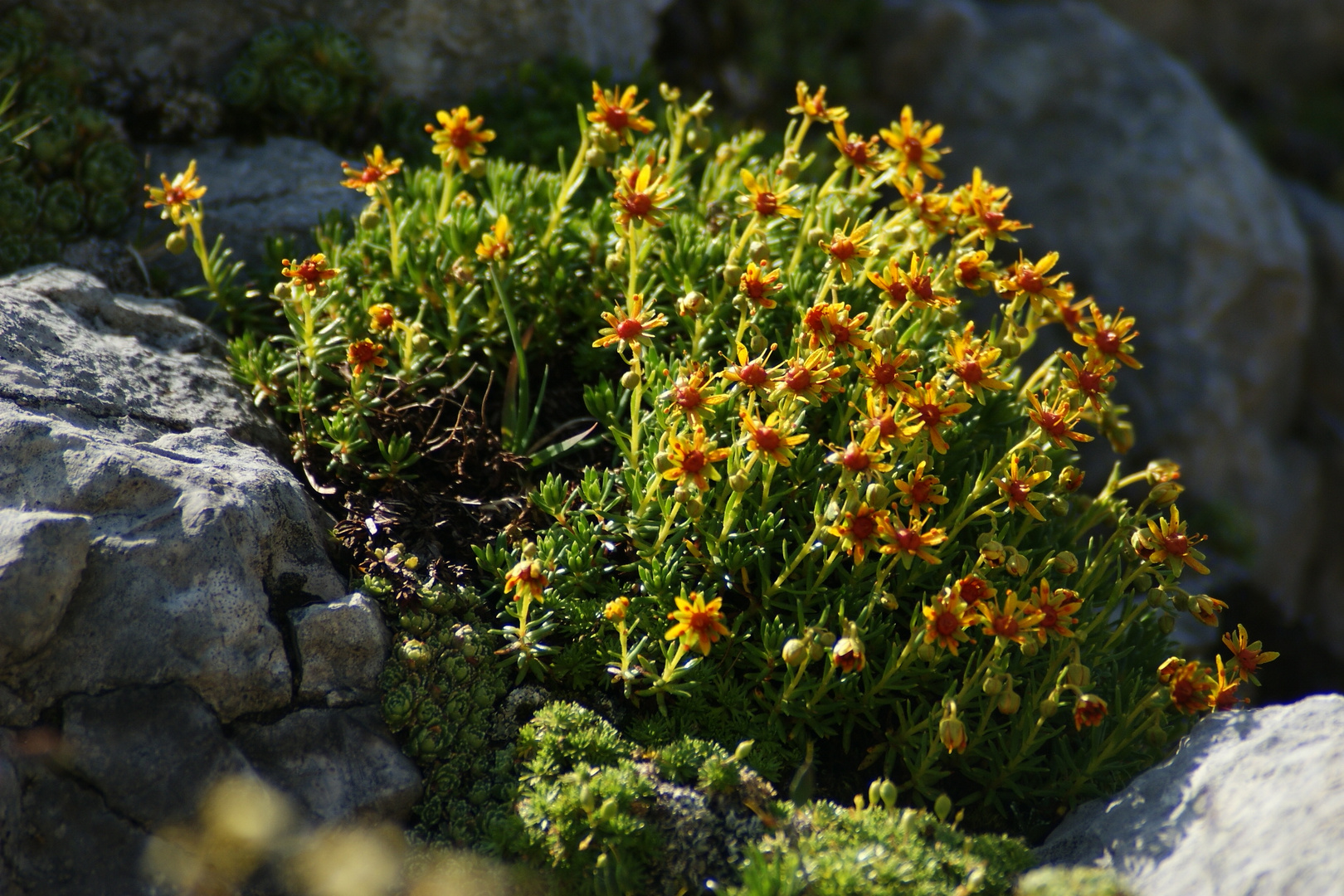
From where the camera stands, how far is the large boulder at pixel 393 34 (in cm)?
476

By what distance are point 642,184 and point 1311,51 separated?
9371 millimetres

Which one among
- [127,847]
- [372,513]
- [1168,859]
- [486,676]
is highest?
[1168,859]

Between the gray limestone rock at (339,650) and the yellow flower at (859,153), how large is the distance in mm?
2329

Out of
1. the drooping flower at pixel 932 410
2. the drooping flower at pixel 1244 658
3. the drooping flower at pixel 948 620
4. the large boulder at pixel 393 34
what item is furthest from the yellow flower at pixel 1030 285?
the large boulder at pixel 393 34

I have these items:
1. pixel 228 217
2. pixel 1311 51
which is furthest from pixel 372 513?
pixel 1311 51

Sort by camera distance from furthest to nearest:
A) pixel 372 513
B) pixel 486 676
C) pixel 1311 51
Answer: pixel 1311 51, pixel 372 513, pixel 486 676

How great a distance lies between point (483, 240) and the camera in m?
3.44

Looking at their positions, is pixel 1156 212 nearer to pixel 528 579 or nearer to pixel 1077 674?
pixel 1077 674

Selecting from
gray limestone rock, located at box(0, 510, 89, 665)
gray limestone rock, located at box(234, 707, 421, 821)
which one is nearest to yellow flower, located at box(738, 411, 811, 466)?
gray limestone rock, located at box(234, 707, 421, 821)

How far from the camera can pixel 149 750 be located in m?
2.43

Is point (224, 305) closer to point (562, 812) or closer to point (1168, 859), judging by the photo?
point (562, 812)

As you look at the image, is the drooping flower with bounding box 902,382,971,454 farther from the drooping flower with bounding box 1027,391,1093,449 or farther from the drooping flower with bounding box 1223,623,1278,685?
the drooping flower with bounding box 1223,623,1278,685

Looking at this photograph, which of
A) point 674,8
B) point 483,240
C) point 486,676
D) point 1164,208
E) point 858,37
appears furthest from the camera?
point 858,37

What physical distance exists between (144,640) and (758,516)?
5.84 feet
